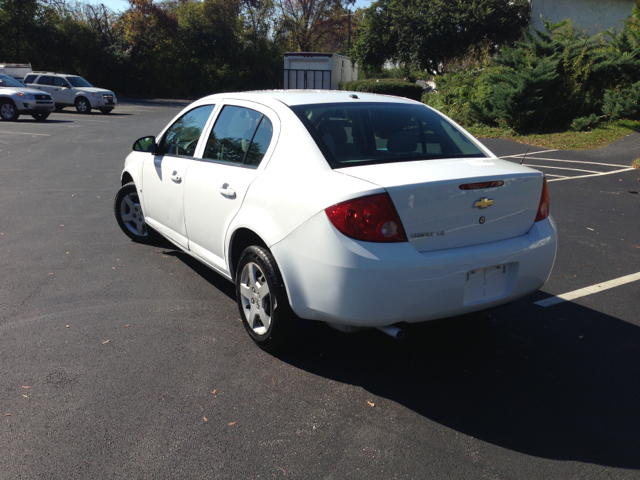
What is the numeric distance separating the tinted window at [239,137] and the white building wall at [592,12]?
29.0m

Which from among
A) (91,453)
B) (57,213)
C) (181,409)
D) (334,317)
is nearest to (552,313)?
→ (334,317)

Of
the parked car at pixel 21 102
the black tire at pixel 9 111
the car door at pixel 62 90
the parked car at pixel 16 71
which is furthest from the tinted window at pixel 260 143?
the parked car at pixel 16 71

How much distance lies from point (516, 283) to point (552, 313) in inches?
50.6

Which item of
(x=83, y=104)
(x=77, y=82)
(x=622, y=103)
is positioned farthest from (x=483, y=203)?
(x=77, y=82)

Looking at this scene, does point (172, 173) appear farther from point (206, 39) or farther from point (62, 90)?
point (206, 39)

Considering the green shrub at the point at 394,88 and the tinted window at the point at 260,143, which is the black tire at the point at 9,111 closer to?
the green shrub at the point at 394,88

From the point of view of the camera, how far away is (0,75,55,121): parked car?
21.8 metres

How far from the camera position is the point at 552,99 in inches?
694

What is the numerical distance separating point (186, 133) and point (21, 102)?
65.7ft

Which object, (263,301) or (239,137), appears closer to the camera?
(263,301)

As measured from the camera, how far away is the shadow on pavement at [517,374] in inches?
118

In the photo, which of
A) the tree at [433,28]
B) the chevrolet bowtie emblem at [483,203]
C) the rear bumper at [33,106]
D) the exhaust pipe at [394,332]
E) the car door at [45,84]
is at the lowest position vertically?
the rear bumper at [33,106]

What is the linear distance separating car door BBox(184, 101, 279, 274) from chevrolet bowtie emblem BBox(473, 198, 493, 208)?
4.79ft

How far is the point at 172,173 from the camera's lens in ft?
16.3
